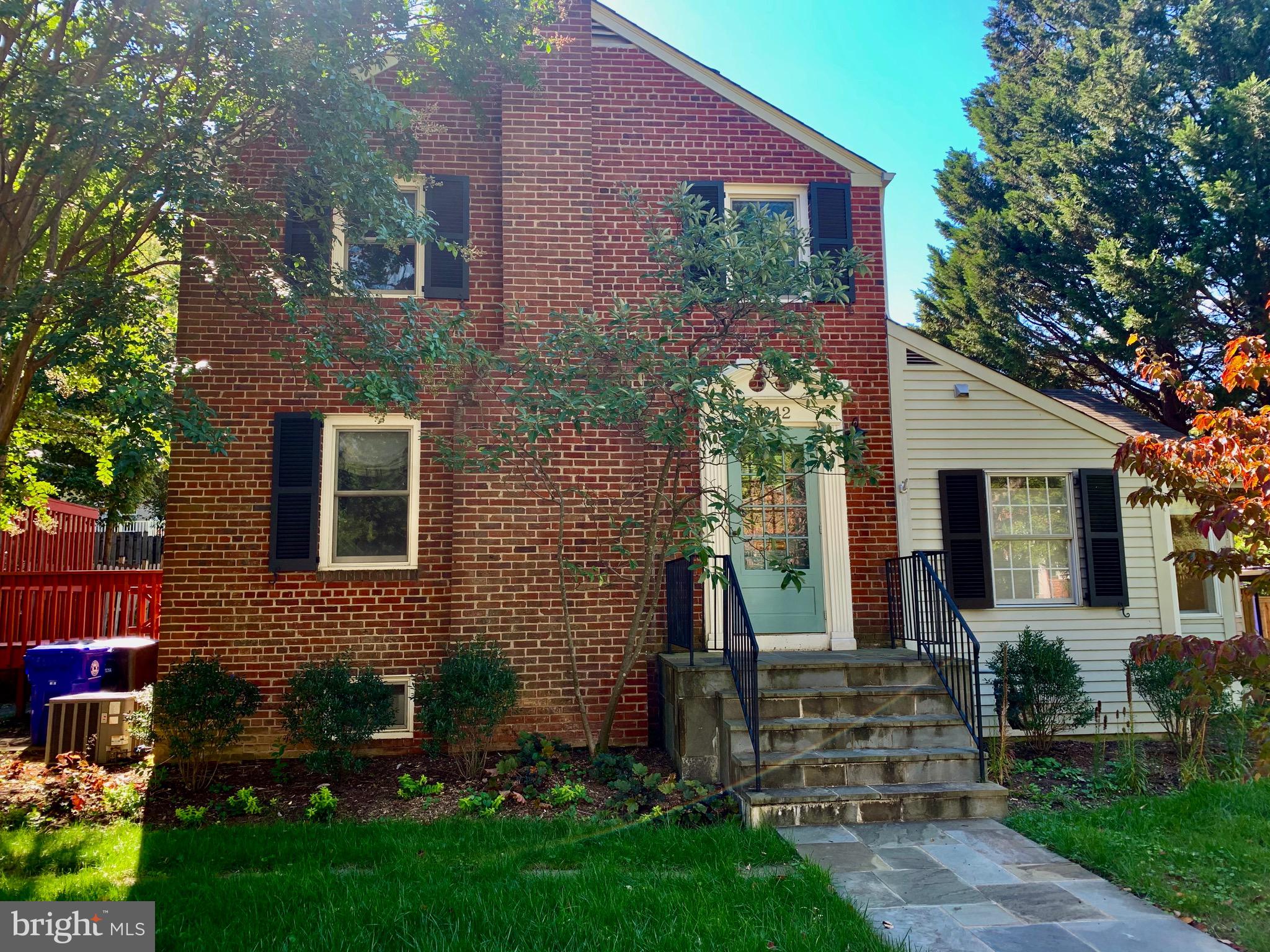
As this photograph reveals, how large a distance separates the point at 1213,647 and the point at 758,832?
8.35 feet

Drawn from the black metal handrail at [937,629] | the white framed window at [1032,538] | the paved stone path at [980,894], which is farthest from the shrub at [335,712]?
the white framed window at [1032,538]

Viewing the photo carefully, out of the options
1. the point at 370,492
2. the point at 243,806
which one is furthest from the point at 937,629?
the point at 243,806

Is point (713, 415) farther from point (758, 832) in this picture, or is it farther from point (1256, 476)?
point (1256, 476)

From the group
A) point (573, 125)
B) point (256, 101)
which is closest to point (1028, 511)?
point (573, 125)

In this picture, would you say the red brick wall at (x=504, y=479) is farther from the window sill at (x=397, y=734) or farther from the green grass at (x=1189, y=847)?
the green grass at (x=1189, y=847)

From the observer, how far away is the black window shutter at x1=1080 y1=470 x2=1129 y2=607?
803 cm

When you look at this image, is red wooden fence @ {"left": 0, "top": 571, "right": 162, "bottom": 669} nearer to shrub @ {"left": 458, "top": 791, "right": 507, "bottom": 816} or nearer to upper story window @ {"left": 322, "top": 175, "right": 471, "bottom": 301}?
upper story window @ {"left": 322, "top": 175, "right": 471, "bottom": 301}

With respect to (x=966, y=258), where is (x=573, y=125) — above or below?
below

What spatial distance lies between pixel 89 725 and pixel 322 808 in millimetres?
2945

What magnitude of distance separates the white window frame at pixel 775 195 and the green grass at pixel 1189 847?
17.8 feet

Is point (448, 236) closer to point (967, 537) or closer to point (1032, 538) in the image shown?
point (967, 537)

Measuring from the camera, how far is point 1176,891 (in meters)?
4.09

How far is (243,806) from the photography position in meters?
5.68

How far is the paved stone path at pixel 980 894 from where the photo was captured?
3.60m
